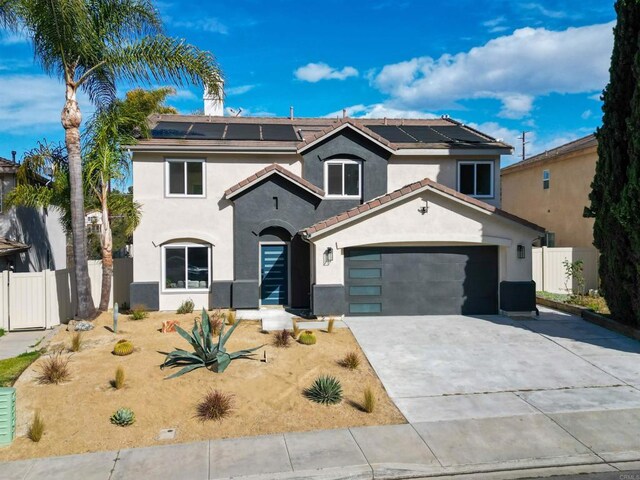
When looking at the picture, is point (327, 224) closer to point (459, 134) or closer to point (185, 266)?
point (185, 266)

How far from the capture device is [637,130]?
11352 mm

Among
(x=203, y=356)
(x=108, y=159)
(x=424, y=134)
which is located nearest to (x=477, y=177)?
(x=424, y=134)

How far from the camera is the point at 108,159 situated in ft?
46.9

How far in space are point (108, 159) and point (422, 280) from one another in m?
10.4

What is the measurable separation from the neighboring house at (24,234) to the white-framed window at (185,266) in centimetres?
514

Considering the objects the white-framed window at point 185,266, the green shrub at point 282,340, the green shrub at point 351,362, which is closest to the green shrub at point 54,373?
the green shrub at point 282,340

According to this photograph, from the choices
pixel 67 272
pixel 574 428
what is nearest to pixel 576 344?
pixel 574 428

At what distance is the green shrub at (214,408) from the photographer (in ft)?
25.4

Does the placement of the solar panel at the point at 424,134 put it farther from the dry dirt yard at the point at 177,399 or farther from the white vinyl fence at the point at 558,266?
the dry dirt yard at the point at 177,399

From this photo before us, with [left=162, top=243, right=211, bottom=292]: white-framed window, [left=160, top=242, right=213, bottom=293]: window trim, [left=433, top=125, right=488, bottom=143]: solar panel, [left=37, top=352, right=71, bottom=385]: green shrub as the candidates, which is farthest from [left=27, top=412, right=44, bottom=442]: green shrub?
[left=433, top=125, right=488, bottom=143]: solar panel

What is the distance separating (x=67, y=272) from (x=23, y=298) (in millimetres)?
1516

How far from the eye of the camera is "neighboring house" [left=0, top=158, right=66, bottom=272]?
16641mm

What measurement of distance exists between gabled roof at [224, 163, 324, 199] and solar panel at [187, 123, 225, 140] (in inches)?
79.6

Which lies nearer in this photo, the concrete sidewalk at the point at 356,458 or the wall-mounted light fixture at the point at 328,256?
the concrete sidewalk at the point at 356,458
